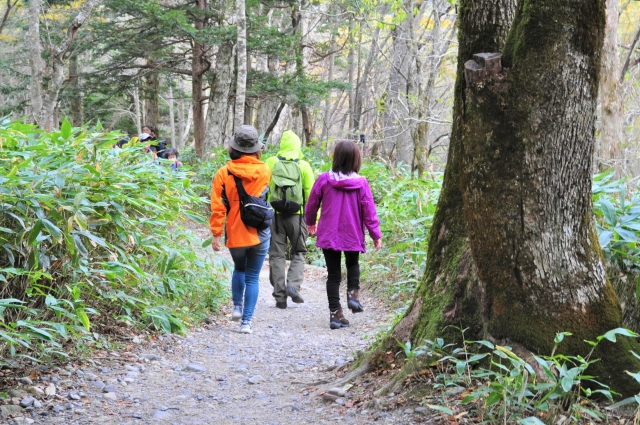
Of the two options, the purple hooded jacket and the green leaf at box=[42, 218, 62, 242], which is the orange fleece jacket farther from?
the green leaf at box=[42, 218, 62, 242]

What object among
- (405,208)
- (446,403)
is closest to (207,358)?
(446,403)

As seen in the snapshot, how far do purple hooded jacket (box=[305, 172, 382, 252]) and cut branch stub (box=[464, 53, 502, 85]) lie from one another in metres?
3.76

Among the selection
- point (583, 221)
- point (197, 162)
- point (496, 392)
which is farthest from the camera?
point (197, 162)

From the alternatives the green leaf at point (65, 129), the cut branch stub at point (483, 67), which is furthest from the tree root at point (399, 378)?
the green leaf at point (65, 129)

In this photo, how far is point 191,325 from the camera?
21.9 feet

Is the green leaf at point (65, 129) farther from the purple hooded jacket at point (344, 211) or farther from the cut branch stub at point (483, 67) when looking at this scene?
the cut branch stub at point (483, 67)

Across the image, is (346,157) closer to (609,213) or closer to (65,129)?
(65,129)

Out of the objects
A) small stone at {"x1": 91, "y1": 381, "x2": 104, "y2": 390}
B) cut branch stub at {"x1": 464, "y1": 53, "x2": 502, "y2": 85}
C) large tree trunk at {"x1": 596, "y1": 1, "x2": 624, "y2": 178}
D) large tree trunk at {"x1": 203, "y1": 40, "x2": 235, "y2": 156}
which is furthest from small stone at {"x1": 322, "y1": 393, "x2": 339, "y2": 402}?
large tree trunk at {"x1": 203, "y1": 40, "x2": 235, "y2": 156}

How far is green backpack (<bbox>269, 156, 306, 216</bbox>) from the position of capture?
307 inches

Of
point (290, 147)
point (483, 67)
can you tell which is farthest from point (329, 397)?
point (290, 147)

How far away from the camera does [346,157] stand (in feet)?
22.4

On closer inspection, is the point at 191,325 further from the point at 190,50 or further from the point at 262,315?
the point at 190,50

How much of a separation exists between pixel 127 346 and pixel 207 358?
0.75 meters

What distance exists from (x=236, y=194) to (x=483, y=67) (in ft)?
12.4
